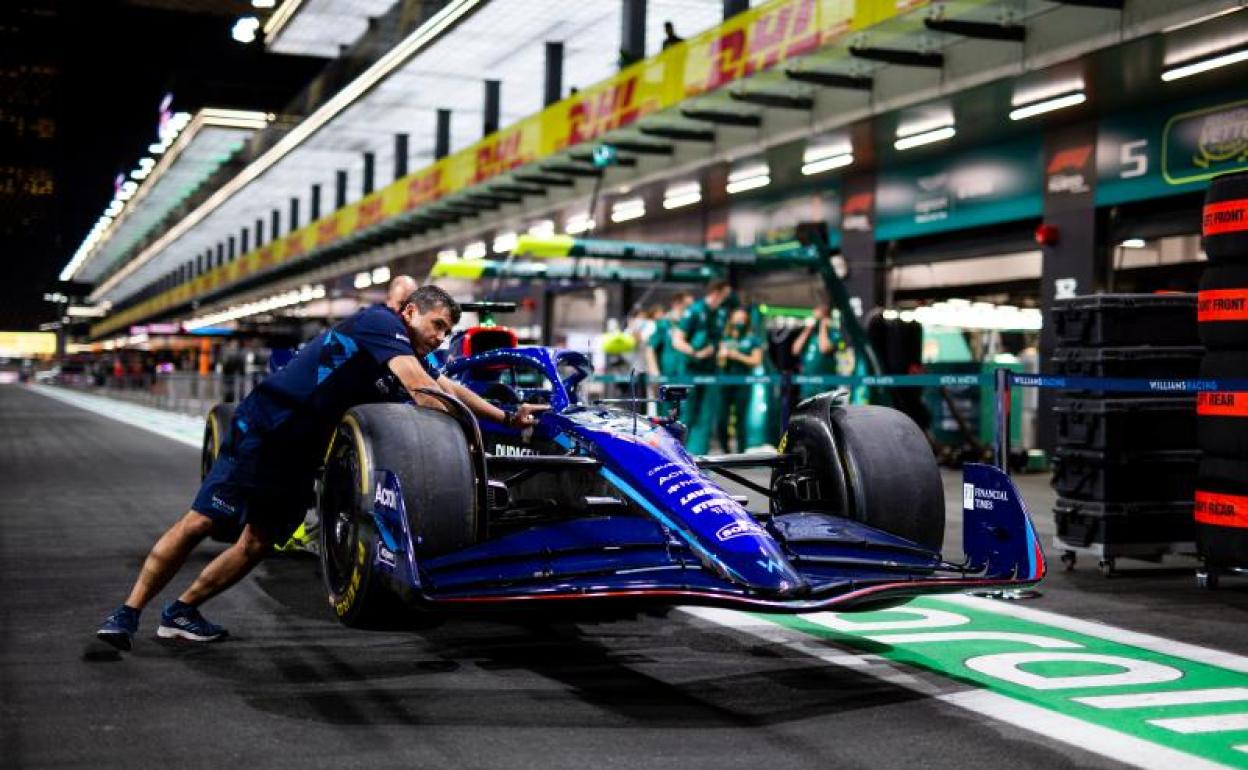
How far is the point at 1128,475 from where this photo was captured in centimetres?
735

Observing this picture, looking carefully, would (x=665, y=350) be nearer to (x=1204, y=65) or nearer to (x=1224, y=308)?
(x=1204, y=65)

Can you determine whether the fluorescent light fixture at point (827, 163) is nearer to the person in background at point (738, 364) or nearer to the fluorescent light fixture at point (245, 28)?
the person in background at point (738, 364)

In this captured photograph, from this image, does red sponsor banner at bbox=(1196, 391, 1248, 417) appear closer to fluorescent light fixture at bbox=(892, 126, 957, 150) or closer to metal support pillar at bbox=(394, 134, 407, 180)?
fluorescent light fixture at bbox=(892, 126, 957, 150)

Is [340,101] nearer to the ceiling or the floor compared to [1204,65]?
nearer to the ceiling

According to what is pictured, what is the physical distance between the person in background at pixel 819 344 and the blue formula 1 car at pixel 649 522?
30.2 feet

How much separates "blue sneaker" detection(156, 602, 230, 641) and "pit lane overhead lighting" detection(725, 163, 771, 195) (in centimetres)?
1600

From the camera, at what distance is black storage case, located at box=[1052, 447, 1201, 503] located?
731 centimetres

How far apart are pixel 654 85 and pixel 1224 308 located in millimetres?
11345

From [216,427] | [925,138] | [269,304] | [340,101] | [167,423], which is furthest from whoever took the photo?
[269,304]

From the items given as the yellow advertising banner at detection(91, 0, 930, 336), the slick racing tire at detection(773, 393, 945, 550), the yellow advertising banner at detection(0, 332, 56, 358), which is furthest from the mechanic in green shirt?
the yellow advertising banner at detection(0, 332, 56, 358)

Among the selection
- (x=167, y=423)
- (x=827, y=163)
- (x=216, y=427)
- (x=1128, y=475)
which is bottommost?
(x=167, y=423)

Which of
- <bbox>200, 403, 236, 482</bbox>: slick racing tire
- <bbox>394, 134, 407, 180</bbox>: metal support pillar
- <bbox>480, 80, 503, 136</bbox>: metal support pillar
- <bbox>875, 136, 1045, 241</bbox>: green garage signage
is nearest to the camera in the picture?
<bbox>200, 403, 236, 482</bbox>: slick racing tire

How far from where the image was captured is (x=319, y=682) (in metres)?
4.64

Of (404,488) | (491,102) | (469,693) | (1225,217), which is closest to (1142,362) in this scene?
(1225,217)
